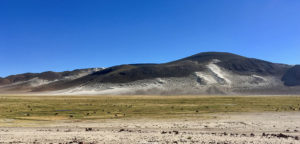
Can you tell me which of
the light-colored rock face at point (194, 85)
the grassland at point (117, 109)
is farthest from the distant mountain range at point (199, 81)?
the grassland at point (117, 109)

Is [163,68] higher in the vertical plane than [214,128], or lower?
higher

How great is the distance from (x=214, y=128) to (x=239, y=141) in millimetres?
6980

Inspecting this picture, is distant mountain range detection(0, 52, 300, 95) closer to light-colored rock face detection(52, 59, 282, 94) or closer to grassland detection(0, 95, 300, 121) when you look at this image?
light-colored rock face detection(52, 59, 282, 94)

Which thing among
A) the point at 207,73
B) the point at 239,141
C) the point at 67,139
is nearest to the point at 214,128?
the point at 239,141

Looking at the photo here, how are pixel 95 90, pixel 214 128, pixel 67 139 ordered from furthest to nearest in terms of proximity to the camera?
pixel 95 90, pixel 214 128, pixel 67 139

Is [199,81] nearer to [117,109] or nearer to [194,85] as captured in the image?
[194,85]

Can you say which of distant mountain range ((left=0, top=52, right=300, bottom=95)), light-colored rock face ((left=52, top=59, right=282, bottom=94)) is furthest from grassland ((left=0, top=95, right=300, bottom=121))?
light-colored rock face ((left=52, top=59, right=282, bottom=94))

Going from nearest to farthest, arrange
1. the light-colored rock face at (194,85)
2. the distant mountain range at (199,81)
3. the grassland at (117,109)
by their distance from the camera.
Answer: the grassland at (117,109) → the light-colored rock face at (194,85) → the distant mountain range at (199,81)

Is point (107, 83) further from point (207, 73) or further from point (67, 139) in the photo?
point (67, 139)

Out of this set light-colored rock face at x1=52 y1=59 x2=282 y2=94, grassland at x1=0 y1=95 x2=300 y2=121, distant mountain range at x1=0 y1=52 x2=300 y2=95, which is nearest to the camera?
grassland at x1=0 y1=95 x2=300 y2=121

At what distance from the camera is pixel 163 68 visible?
194 m

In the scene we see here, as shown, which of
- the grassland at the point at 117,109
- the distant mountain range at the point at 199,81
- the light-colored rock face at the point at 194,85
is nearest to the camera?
the grassland at the point at 117,109

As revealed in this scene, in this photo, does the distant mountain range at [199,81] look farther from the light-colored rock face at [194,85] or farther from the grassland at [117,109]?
the grassland at [117,109]

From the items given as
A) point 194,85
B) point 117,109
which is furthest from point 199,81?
point 117,109
